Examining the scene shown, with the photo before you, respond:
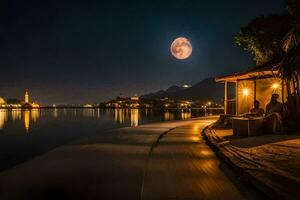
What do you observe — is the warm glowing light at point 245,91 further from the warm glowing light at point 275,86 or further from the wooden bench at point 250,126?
the wooden bench at point 250,126

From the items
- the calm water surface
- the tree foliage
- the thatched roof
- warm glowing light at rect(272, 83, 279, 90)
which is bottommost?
the calm water surface

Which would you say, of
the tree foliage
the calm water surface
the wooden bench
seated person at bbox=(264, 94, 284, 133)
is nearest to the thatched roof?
seated person at bbox=(264, 94, 284, 133)

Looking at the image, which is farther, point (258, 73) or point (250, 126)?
point (258, 73)

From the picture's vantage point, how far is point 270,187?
545cm

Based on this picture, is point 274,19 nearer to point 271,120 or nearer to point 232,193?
point 271,120

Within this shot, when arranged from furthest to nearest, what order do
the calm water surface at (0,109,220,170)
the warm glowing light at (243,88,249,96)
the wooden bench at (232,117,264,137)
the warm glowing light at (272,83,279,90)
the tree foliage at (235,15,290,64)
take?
the tree foliage at (235,15,290,64) < the calm water surface at (0,109,220,170) < the warm glowing light at (243,88,249,96) < the warm glowing light at (272,83,279,90) < the wooden bench at (232,117,264,137)

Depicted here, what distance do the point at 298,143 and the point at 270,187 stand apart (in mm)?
5512

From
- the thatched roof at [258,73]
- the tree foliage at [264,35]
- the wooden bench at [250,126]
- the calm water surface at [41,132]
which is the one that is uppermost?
the tree foliage at [264,35]

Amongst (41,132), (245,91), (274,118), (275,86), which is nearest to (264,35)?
(245,91)

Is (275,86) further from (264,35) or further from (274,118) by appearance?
(264,35)

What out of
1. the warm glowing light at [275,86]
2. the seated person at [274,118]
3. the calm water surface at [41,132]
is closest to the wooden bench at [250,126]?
the seated person at [274,118]

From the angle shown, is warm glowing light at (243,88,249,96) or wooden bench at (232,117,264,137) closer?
wooden bench at (232,117,264,137)

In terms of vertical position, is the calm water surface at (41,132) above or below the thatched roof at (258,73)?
below

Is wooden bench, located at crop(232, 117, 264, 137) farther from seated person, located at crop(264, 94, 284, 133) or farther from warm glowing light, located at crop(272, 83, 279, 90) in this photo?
warm glowing light, located at crop(272, 83, 279, 90)
